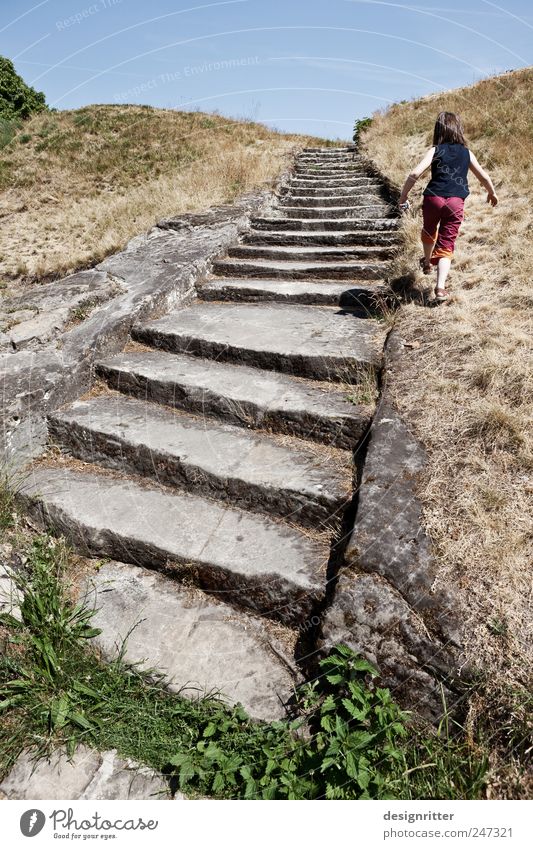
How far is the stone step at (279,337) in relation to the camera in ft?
12.8

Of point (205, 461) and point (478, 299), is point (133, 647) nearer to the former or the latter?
point (205, 461)

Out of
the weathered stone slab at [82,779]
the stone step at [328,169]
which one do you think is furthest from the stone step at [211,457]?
the stone step at [328,169]

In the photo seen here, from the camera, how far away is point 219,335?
14.7 feet

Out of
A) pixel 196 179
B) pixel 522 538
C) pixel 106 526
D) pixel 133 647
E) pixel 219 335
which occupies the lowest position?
pixel 133 647

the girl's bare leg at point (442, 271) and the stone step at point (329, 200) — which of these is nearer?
the girl's bare leg at point (442, 271)

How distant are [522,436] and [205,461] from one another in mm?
1857

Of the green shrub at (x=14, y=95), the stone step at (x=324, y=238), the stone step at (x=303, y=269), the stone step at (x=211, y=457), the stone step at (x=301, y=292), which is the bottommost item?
the stone step at (x=211, y=457)

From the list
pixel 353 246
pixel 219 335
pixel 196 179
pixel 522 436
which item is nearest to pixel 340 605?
pixel 522 436

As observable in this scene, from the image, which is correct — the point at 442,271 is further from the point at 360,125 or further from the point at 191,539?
the point at 360,125

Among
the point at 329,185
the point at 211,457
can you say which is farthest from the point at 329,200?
the point at 211,457

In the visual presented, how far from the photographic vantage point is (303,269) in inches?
226

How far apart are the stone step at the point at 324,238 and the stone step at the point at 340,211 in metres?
0.71

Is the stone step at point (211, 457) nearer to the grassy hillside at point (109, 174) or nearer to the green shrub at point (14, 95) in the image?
the grassy hillside at point (109, 174)
